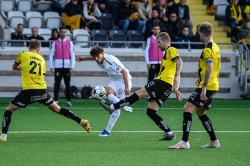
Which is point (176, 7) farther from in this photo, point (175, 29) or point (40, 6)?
point (40, 6)

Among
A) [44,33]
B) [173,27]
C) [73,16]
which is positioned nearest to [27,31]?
[44,33]

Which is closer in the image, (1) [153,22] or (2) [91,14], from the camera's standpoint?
(1) [153,22]

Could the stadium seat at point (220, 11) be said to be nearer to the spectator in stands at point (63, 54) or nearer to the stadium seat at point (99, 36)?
the stadium seat at point (99, 36)

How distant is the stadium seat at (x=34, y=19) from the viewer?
77.9 ft

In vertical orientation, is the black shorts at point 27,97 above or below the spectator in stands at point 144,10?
below

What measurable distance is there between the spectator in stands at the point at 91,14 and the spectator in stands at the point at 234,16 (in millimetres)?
4458

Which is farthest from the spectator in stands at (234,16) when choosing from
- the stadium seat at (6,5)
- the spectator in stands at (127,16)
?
the stadium seat at (6,5)

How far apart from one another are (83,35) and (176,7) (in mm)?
3397

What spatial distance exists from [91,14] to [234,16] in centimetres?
497

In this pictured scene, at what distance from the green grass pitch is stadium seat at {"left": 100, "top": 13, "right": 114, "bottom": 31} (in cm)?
657

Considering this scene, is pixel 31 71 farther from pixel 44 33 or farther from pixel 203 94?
pixel 44 33

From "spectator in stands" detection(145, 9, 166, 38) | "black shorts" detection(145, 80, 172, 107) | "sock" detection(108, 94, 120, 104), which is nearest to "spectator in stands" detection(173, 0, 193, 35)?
"spectator in stands" detection(145, 9, 166, 38)

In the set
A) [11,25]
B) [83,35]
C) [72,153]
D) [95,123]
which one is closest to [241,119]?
[95,123]

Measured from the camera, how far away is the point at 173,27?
23625 millimetres
